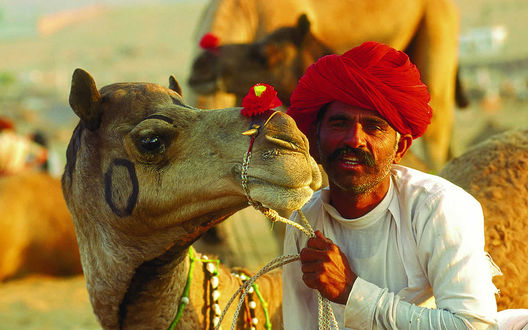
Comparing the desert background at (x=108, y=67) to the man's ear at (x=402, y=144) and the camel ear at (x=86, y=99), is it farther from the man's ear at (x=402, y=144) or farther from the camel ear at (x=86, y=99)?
the man's ear at (x=402, y=144)

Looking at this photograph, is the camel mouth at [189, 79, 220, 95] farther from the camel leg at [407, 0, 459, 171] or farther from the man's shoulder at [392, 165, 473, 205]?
the man's shoulder at [392, 165, 473, 205]

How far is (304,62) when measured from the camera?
605 cm

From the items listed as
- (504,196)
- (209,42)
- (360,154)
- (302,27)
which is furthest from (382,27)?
(360,154)

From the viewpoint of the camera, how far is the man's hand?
2.48m

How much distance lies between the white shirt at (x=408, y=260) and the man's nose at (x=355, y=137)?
262mm

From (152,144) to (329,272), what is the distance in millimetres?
736

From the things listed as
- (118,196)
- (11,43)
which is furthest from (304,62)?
(11,43)

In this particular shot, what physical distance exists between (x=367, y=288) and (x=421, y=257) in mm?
253

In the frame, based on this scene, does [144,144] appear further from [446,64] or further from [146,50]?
[146,50]

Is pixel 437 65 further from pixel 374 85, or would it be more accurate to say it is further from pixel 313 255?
pixel 313 255

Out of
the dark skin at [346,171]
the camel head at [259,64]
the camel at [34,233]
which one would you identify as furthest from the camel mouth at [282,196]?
the camel at [34,233]

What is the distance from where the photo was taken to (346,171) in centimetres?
262

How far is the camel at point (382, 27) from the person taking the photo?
22.5 ft

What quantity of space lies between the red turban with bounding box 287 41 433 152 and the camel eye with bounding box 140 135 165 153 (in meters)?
0.57
